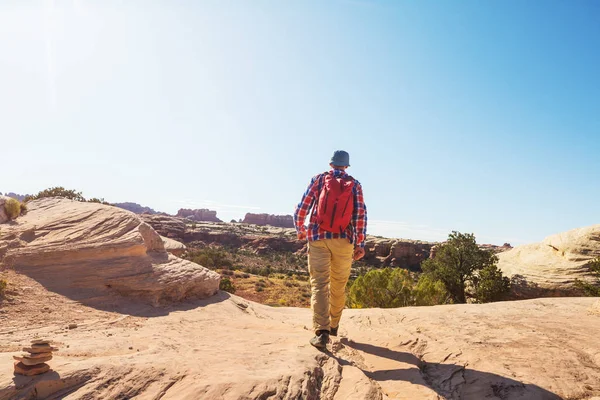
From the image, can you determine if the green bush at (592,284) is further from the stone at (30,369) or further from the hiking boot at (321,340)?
the stone at (30,369)

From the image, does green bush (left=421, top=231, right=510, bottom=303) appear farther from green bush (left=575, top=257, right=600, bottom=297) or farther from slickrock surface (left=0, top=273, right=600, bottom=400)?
slickrock surface (left=0, top=273, right=600, bottom=400)

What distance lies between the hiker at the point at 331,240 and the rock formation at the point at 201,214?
442ft

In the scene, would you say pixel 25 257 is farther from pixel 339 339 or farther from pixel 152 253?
pixel 339 339

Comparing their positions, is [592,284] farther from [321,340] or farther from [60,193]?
[60,193]

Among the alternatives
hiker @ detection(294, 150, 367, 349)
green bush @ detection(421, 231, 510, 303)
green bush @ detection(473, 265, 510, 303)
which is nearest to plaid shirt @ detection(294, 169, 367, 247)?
hiker @ detection(294, 150, 367, 349)

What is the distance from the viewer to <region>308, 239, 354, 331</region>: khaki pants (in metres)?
4.64

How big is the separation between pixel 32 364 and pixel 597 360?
619 cm

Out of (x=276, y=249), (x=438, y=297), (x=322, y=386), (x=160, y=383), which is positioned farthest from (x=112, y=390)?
(x=276, y=249)

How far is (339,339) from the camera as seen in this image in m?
5.18

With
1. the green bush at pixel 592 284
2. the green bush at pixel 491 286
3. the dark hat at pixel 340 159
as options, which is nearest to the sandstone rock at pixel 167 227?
the green bush at pixel 491 286

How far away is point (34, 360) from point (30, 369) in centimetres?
7

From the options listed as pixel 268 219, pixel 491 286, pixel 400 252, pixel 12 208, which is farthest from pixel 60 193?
pixel 268 219

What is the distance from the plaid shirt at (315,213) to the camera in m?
4.91

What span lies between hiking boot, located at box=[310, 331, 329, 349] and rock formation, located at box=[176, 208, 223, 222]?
134985mm
